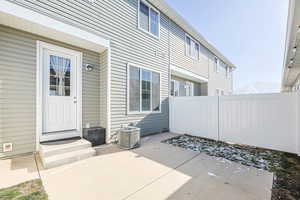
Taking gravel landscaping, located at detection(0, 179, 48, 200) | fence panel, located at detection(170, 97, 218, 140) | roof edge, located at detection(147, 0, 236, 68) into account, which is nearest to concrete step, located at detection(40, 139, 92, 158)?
gravel landscaping, located at detection(0, 179, 48, 200)

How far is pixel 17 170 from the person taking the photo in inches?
94.9

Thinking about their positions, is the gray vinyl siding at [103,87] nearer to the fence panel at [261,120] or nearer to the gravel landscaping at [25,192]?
the gravel landscaping at [25,192]

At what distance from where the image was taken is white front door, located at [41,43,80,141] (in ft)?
11.3

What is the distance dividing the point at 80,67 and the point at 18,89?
4.88ft

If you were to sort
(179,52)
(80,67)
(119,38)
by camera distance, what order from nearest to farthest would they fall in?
(80,67), (119,38), (179,52)

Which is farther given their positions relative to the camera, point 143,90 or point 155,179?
point 143,90

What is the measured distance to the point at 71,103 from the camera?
384 centimetres

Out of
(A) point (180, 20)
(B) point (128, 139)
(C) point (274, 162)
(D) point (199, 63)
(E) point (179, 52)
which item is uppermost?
(A) point (180, 20)

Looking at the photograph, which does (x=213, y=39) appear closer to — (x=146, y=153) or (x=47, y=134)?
(x=146, y=153)

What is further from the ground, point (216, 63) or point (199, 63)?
point (216, 63)

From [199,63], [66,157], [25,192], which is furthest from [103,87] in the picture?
[199,63]

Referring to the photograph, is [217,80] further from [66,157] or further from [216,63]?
[66,157]

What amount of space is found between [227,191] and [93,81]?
13.6ft

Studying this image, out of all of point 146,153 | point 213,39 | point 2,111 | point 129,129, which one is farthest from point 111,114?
point 213,39
